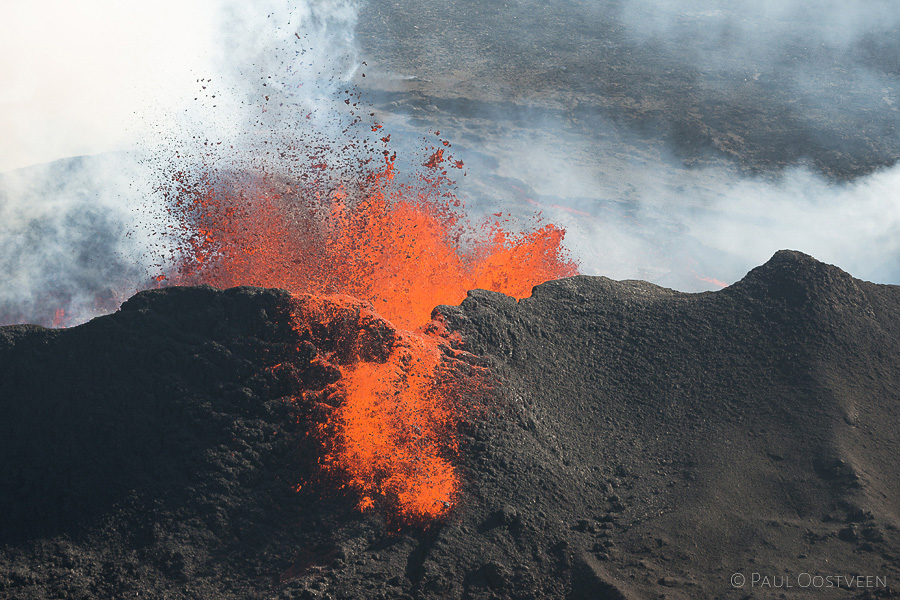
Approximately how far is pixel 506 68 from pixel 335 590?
2300 centimetres

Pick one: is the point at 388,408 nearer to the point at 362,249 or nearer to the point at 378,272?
the point at 378,272

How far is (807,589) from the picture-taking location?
24.4 feet

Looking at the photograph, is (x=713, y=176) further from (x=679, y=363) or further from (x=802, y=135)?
(x=679, y=363)

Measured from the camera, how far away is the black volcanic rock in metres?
7.55

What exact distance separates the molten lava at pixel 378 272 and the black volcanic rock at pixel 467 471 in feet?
1.06

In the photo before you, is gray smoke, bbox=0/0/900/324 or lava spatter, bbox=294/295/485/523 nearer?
lava spatter, bbox=294/295/485/523

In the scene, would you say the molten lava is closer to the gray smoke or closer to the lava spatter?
the lava spatter

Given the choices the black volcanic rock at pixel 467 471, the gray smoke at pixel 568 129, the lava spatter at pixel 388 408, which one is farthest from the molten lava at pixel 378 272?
the gray smoke at pixel 568 129

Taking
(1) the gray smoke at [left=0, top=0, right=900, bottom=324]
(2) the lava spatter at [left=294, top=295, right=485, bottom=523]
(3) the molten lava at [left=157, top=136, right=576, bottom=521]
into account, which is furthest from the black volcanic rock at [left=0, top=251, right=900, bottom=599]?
(1) the gray smoke at [left=0, top=0, right=900, bottom=324]

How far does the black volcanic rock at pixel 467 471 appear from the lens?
7.55 meters

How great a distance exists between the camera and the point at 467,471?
8680 millimetres

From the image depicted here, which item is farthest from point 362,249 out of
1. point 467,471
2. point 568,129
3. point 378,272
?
point 568,129

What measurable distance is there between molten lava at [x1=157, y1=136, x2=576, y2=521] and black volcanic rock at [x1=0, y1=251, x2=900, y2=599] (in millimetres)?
322

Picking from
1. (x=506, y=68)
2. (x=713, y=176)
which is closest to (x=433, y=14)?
(x=506, y=68)
